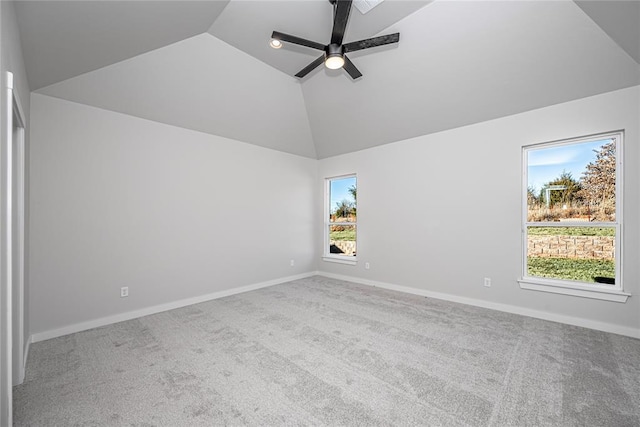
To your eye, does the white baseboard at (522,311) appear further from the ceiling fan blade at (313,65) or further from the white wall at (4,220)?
the white wall at (4,220)

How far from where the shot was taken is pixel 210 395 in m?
1.87

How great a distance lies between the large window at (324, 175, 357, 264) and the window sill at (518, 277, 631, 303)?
2776mm

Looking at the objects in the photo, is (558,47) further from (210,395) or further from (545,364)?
(210,395)

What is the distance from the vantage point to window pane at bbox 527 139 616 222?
3004 millimetres

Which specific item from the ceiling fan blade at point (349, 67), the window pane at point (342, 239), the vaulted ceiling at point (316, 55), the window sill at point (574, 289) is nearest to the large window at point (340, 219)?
the window pane at point (342, 239)

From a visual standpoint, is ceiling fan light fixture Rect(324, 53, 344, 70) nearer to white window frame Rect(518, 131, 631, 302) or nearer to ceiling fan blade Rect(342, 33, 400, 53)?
ceiling fan blade Rect(342, 33, 400, 53)

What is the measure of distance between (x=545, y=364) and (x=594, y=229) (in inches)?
73.9

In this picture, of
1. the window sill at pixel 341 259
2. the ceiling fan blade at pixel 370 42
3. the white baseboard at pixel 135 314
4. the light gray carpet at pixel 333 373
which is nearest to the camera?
the light gray carpet at pixel 333 373

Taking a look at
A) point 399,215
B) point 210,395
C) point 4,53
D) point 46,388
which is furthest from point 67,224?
point 399,215

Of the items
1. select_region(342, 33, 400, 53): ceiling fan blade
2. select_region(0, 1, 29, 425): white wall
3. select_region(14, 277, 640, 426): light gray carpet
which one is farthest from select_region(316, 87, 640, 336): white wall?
select_region(0, 1, 29, 425): white wall

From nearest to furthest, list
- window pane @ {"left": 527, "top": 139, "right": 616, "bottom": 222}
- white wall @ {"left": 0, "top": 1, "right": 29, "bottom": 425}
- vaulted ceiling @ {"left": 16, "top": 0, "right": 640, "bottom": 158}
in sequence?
1. white wall @ {"left": 0, "top": 1, "right": 29, "bottom": 425}
2. vaulted ceiling @ {"left": 16, "top": 0, "right": 640, "bottom": 158}
3. window pane @ {"left": 527, "top": 139, "right": 616, "bottom": 222}

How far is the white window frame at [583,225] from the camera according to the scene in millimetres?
2863

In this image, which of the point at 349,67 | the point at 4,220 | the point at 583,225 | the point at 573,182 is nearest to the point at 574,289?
the point at 583,225

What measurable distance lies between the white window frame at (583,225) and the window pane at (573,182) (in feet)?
0.18
